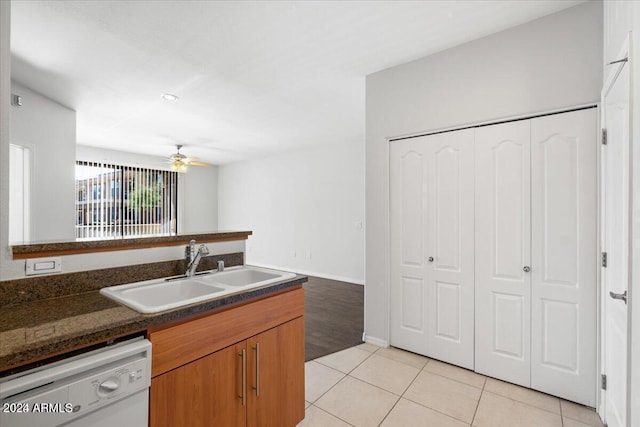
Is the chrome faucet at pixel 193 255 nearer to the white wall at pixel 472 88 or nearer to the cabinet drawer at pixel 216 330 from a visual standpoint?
the cabinet drawer at pixel 216 330

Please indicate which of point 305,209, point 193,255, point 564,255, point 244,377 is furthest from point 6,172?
point 305,209

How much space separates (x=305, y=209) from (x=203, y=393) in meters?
5.33

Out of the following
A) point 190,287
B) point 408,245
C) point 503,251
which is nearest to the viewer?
point 190,287

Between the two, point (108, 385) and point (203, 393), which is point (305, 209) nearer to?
point (203, 393)

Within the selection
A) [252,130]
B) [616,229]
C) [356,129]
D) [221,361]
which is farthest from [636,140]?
[252,130]

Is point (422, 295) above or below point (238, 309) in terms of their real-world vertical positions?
below

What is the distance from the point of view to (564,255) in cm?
211

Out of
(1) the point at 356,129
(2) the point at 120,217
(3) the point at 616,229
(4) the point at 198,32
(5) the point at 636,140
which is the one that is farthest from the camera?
(2) the point at 120,217

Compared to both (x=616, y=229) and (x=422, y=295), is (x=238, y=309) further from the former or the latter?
(x=616, y=229)

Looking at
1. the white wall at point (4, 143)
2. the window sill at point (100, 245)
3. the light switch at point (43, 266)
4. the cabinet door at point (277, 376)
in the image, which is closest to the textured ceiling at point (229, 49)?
the white wall at point (4, 143)

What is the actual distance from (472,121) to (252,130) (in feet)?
11.9

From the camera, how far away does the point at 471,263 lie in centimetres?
250

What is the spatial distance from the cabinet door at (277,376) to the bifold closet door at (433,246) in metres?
1.41

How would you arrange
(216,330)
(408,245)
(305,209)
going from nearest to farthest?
(216,330)
(408,245)
(305,209)
